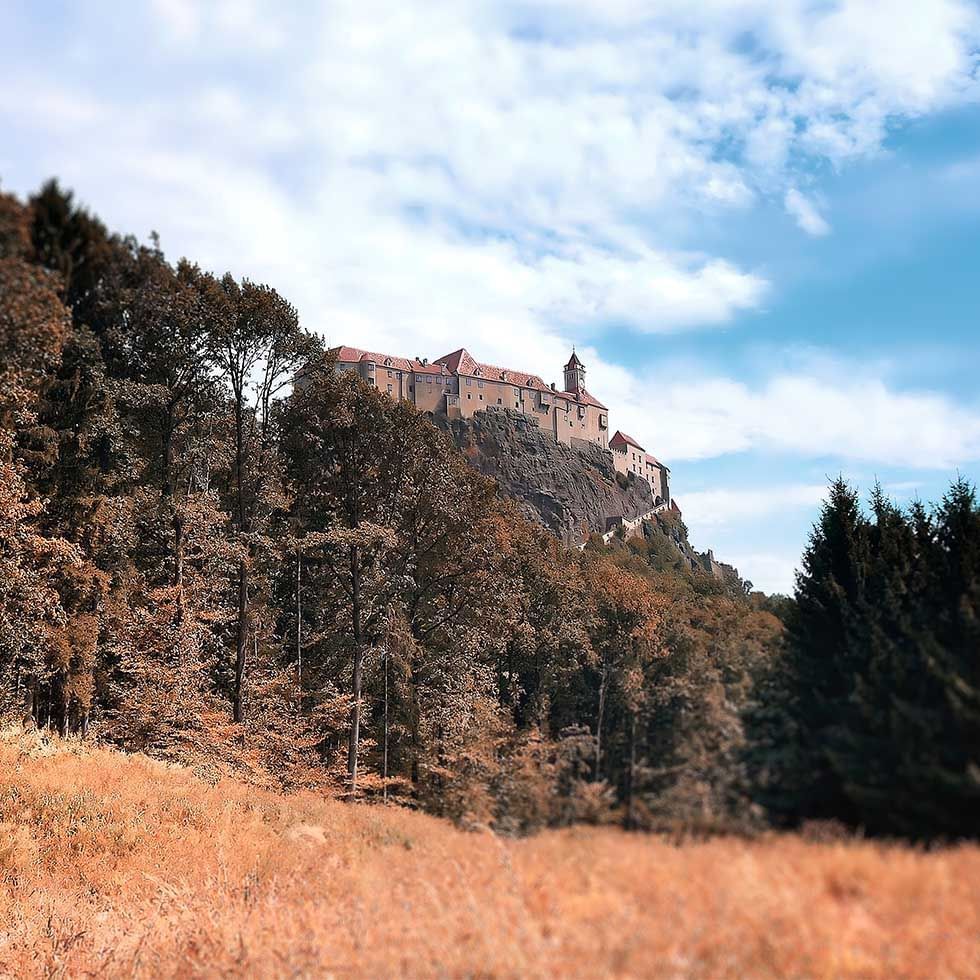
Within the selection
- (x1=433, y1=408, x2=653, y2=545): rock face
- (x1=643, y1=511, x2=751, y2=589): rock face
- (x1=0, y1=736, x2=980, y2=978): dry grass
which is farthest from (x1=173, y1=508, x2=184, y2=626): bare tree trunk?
(x1=643, y1=511, x2=751, y2=589): rock face

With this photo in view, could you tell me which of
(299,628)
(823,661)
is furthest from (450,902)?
(299,628)

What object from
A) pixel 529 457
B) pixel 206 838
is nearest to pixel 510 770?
pixel 206 838

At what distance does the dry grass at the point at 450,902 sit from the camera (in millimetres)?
A: 3568

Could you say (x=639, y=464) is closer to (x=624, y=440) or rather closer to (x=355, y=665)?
(x=624, y=440)

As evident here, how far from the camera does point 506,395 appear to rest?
110938 mm

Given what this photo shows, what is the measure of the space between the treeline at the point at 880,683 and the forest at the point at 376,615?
2 cm

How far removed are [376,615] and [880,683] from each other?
60.5ft

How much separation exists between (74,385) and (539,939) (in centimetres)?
1613

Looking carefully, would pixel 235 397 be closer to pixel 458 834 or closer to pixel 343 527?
pixel 343 527

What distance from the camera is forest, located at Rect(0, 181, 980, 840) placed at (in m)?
4.50

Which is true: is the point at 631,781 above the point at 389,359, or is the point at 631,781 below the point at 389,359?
below

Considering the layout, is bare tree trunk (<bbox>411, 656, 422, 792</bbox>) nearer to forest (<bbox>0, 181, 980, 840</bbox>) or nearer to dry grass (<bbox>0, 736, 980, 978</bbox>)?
forest (<bbox>0, 181, 980, 840</bbox>)

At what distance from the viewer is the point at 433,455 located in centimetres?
2423

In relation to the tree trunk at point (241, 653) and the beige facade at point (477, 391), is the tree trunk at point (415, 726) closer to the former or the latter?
the tree trunk at point (241, 653)
